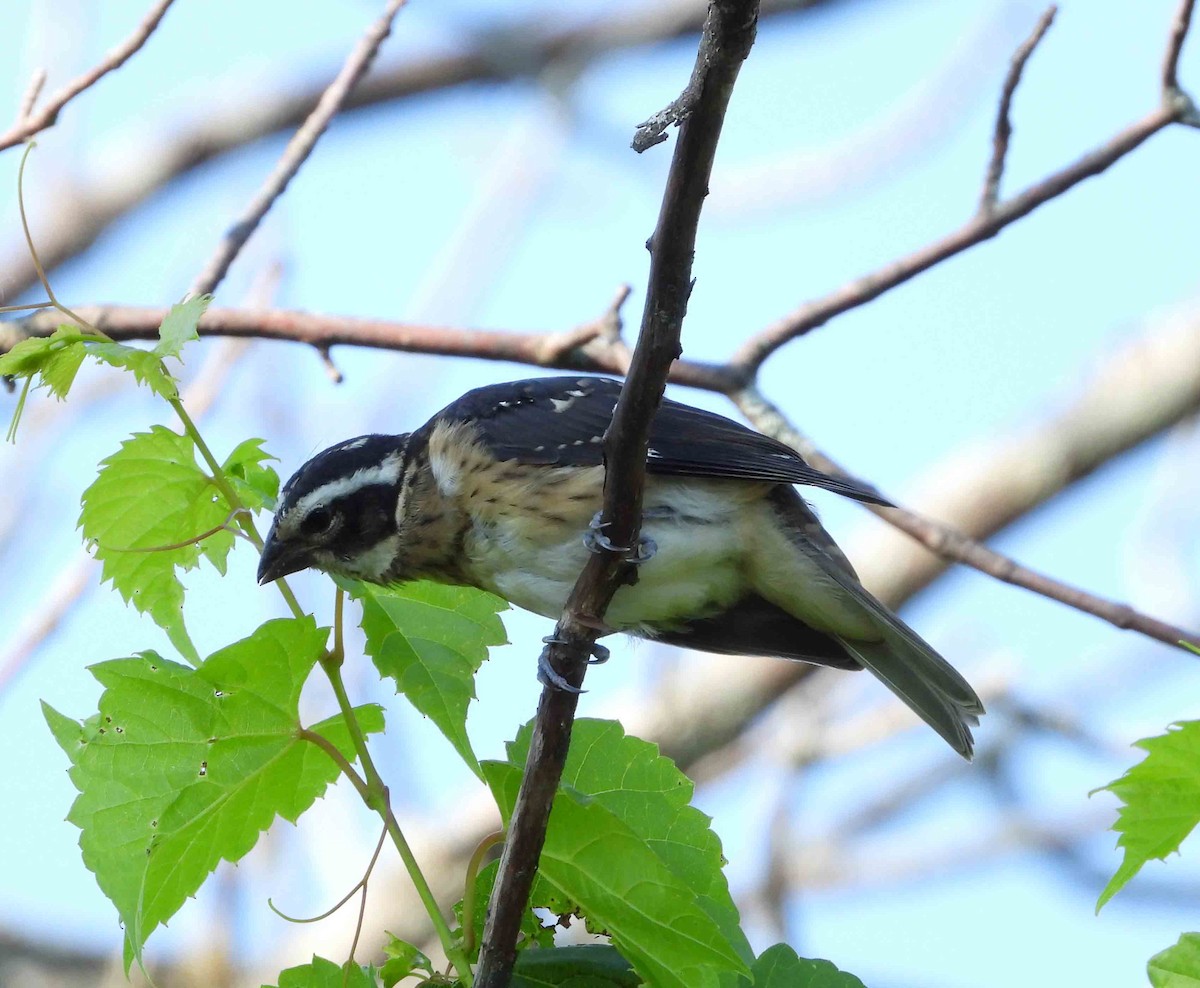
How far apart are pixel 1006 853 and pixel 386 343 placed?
23.9ft

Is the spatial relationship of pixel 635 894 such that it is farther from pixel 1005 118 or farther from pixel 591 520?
pixel 1005 118

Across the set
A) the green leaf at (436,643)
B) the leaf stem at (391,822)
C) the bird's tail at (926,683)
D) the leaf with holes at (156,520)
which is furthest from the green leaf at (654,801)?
the bird's tail at (926,683)

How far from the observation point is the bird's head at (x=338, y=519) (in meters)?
5.32

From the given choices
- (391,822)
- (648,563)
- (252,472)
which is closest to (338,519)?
(648,563)

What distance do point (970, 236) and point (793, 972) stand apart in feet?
11.0

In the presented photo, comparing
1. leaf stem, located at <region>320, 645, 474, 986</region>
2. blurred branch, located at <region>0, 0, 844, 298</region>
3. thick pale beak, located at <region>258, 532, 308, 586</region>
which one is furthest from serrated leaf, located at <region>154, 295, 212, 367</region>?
blurred branch, located at <region>0, 0, 844, 298</region>

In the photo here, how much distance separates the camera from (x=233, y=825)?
3100mm

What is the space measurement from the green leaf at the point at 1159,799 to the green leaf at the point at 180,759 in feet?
4.93

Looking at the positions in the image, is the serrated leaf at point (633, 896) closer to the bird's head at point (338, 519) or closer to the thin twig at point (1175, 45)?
the bird's head at point (338, 519)

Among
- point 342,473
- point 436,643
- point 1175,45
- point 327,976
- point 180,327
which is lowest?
point 327,976

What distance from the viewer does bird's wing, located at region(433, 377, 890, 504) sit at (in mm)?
5000

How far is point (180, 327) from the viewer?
3113 millimetres

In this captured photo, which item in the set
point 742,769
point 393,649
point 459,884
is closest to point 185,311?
point 393,649

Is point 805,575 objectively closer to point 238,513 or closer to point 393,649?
point 393,649
